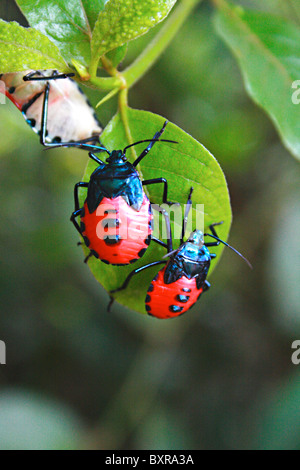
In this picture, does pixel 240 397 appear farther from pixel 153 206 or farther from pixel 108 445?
pixel 153 206

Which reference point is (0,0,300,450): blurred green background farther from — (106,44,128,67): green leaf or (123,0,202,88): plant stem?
(106,44,128,67): green leaf

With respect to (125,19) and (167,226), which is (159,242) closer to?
(167,226)

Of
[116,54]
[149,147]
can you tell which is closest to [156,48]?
[116,54]

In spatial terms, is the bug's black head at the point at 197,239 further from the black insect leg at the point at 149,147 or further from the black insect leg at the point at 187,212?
the black insect leg at the point at 149,147

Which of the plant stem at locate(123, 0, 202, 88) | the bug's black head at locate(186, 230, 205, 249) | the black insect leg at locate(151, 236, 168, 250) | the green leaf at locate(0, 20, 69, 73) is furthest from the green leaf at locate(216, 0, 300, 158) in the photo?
the green leaf at locate(0, 20, 69, 73)

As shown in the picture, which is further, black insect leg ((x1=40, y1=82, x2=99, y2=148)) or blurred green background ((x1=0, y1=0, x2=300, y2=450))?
blurred green background ((x1=0, y1=0, x2=300, y2=450))

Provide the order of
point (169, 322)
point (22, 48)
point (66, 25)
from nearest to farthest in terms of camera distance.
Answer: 1. point (22, 48)
2. point (66, 25)
3. point (169, 322)
